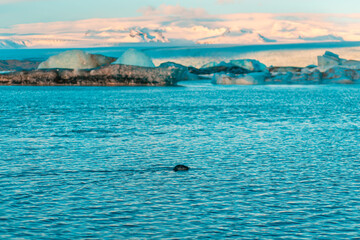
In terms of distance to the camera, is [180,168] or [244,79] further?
[244,79]

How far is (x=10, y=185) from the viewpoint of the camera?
10.5m

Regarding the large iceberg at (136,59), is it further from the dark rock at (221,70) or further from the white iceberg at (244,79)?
the dark rock at (221,70)

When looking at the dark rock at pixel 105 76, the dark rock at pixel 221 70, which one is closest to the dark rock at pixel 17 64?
the dark rock at pixel 221 70

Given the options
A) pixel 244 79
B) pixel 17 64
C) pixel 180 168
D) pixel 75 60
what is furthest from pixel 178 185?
pixel 17 64

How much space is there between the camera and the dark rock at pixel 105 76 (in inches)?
2522

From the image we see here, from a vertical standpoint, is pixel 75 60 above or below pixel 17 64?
above

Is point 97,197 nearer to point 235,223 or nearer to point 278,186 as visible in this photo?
point 235,223

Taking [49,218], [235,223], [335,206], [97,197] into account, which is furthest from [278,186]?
[49,218]

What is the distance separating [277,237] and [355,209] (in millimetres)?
1895

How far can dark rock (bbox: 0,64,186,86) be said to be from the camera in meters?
64.1

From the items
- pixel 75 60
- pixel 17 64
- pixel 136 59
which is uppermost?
pixel 136 59

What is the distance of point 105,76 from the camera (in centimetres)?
6644

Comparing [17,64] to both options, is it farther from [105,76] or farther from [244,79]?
[105,76]

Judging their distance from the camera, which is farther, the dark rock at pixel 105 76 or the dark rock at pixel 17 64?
the dark rock at pixel 17 64
